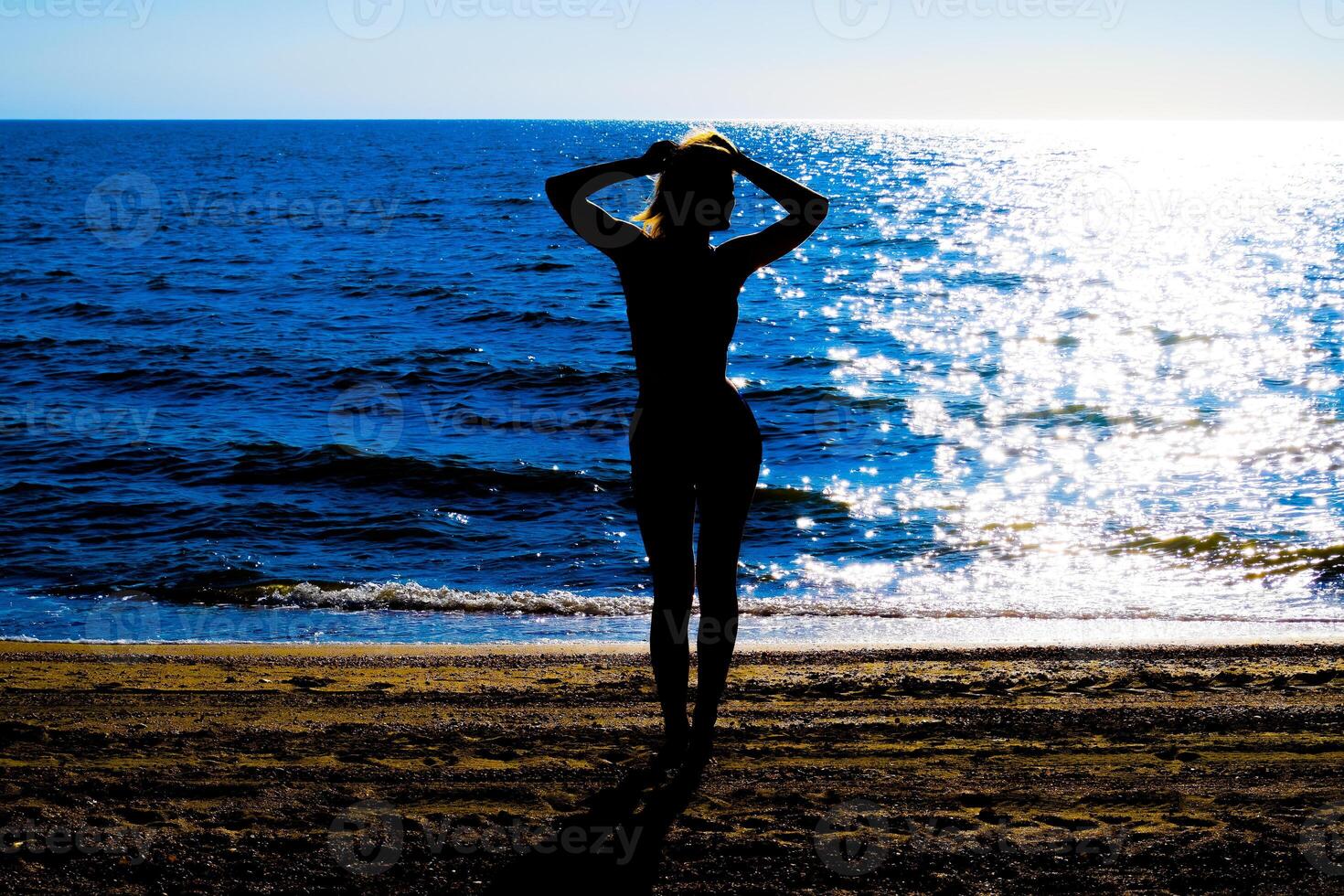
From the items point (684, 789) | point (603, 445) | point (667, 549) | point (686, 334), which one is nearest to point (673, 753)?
point (684, 789)

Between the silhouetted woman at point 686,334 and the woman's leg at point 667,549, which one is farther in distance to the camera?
the woman's leg at point 667,549

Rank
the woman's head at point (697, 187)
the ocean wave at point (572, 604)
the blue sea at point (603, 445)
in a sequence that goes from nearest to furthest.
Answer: the woman's head at point (697, 187)
the ocean wave at point (572, 604)
the blue sea at point (603, 445)

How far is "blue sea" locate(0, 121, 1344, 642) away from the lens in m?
8.41

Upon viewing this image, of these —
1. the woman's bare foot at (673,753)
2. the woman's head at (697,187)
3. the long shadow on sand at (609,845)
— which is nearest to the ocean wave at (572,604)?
the woman's bare foot at (673,753)

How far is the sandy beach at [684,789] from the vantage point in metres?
3.42

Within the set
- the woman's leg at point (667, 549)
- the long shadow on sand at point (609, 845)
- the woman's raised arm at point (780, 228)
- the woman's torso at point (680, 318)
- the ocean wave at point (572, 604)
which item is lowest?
the long shadow on sand at point (609, 845)

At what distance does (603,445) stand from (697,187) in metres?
10.2

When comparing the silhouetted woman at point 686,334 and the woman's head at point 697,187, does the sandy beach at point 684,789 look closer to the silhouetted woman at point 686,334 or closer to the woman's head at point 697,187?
the silhouetted woman at point 686,334

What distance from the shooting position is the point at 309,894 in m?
3.30

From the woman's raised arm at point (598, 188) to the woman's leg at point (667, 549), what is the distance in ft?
2.37

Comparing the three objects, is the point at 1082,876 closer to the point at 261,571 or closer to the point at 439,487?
the point at 261,571

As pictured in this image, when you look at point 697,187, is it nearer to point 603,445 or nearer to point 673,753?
point 673,753

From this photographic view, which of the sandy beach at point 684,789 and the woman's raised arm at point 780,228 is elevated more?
the woman's raised arm at point 780,228

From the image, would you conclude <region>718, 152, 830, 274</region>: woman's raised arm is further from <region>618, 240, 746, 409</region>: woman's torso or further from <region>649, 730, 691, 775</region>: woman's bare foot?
<region>649, 730, 691, 775</region>: woman's bare foot
